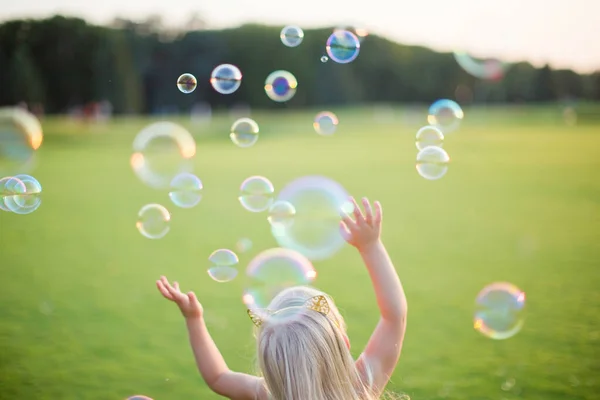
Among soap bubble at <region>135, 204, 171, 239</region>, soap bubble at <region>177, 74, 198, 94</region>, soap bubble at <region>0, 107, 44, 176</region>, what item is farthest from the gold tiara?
soap bubble at <region>0, 107, 44, 176</region>

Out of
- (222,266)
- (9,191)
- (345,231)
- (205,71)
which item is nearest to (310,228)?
(222,266)

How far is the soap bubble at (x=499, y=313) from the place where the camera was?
3.93 m

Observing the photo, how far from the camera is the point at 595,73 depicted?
3209cm

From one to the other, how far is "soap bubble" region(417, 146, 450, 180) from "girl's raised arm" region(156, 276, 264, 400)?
8.31ft

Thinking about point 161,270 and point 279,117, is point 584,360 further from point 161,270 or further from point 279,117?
point 279,117

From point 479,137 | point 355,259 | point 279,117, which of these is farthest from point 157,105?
point 355,259

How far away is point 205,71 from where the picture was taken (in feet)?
136

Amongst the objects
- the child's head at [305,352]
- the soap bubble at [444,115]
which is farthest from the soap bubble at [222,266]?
the soap bubble at [444,115]

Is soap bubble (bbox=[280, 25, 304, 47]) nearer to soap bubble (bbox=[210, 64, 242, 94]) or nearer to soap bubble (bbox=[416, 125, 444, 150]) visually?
soap bubble (bbox=[210, 64, 242, 94])

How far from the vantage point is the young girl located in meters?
1.64

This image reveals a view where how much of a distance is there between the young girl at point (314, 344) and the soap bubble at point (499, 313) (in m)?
2.12

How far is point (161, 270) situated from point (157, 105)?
30845 millimetres

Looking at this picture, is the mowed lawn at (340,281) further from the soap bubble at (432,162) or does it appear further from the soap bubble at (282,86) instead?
the soap bubble at (282,86)

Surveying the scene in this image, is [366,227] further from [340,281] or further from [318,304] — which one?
[340,281]
